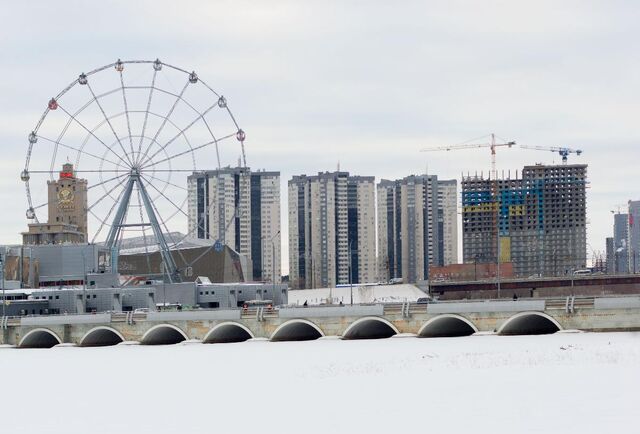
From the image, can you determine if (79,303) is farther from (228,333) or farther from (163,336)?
(228,333)

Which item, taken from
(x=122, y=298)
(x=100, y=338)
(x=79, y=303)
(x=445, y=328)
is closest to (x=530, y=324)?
(x=445, y=328)

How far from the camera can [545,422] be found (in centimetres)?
5653

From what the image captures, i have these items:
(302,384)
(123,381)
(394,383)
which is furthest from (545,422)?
(123,381)

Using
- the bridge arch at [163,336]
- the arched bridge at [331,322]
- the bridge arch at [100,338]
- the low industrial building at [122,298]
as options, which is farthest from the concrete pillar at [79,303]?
the bridge arch at [163,336]

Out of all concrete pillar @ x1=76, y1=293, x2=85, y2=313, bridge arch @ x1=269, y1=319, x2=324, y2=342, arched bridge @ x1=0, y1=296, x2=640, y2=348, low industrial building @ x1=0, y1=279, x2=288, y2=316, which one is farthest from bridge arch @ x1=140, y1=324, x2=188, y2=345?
concrete pillar @ x1=76, y1=293, x2=85, y2=313

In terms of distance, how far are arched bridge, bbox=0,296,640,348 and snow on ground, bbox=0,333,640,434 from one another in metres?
3.32

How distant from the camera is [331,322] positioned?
399 ft

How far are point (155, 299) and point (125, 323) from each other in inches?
1577

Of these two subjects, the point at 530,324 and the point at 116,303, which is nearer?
the point at 530,324

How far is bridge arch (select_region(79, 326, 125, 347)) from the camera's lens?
13688 cm

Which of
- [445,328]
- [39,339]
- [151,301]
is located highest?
[151,301]

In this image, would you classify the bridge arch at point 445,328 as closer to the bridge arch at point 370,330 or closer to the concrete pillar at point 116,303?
the bridge arch at point 370,330

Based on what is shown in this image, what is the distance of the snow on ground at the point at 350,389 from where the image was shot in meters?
60.2

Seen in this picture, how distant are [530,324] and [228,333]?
34082 mm
